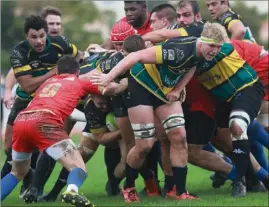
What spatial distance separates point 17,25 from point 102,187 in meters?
19.2

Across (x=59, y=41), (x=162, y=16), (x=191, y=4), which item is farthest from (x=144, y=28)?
(x=59, y=41)

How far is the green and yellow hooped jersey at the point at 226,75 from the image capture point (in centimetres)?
889

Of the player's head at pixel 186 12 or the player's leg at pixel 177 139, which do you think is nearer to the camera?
the player's leg at pixel 177 139

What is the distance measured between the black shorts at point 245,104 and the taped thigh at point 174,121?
27.8 inches

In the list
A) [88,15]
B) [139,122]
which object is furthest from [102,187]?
[88,15]

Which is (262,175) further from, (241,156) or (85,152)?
(85,152)

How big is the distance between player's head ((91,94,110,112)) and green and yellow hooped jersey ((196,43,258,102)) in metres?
1.11

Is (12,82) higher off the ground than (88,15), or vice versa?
(12,82)

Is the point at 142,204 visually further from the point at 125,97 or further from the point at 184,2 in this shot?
the point at 184,2

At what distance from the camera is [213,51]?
26.9ft

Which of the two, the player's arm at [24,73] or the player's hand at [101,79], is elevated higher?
the player's hand at [101,79]

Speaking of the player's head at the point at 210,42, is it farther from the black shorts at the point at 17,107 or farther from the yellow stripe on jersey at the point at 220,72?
the black shorts at the point at 17,107

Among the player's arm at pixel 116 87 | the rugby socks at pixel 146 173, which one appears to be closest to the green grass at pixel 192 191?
the rugby socks at pixel 146 173

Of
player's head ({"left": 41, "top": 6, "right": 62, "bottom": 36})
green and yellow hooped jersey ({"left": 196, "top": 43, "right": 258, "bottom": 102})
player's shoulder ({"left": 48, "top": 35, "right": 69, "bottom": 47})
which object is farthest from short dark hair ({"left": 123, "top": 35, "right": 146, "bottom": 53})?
player's head ({"left": 41, "top": 6, "right": 62, "bottom": 36})
